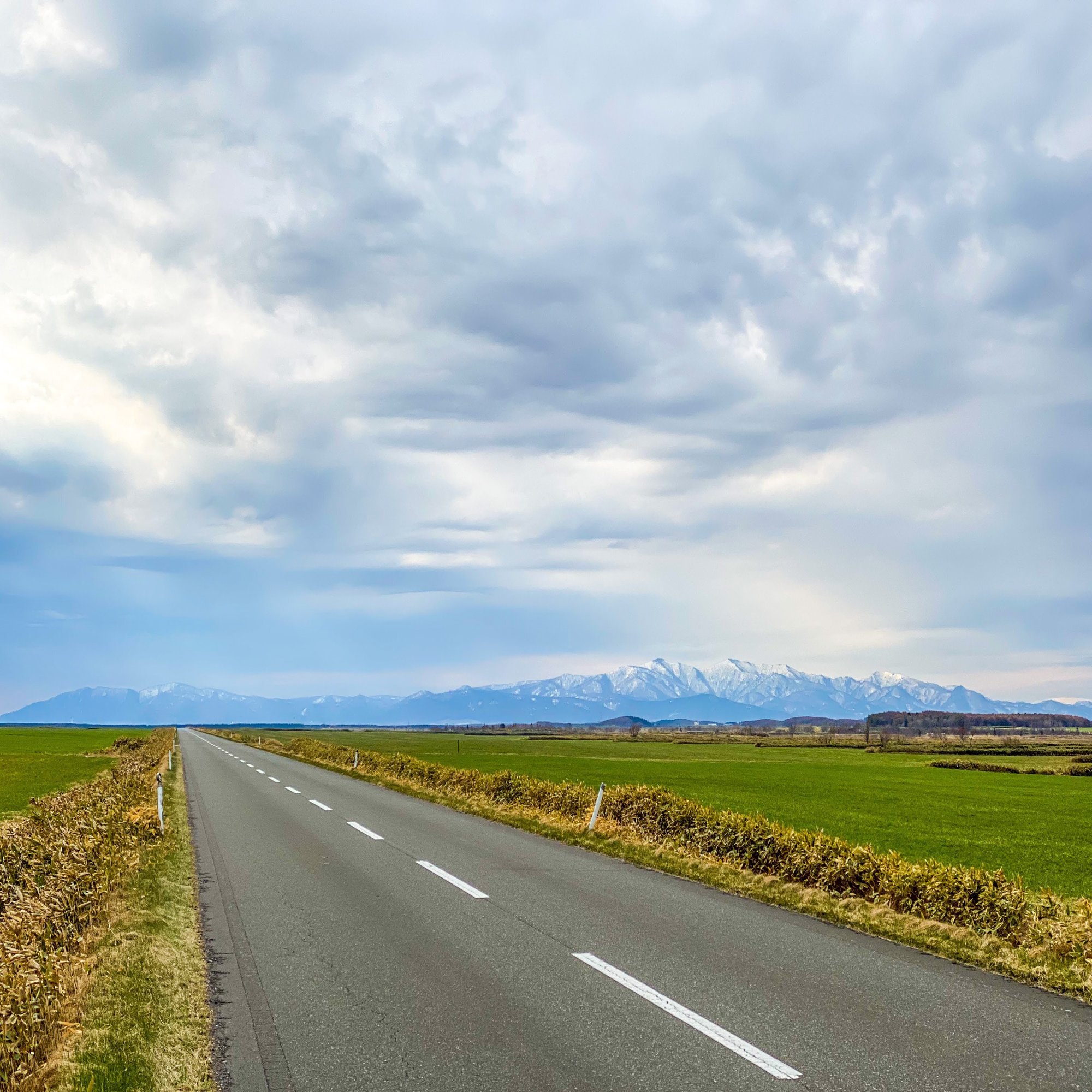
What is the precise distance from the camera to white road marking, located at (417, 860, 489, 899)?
11.5 metres

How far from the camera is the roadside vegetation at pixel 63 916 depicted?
621cm

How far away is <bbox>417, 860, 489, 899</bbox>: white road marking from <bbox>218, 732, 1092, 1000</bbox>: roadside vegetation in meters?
4.01

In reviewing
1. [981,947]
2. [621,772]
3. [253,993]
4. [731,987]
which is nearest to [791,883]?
[981,947]

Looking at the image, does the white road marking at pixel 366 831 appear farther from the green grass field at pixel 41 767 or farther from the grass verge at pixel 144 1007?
the green grass field at pixel 41 767

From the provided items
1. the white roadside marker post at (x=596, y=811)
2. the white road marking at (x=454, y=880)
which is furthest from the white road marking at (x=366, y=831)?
the white roadside marker post at (x=596, y=811)

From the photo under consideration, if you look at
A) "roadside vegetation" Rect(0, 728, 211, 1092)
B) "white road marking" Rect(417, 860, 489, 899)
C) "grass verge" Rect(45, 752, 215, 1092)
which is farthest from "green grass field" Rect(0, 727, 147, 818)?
"grass verge" Rect(45, 752, 215, 1092)

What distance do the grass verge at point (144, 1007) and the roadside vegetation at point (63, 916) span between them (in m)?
0.04

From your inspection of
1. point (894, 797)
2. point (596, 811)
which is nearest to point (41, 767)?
point (596, 811)

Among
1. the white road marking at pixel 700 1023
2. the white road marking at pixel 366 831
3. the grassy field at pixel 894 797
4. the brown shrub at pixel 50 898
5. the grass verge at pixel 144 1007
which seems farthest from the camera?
the grassy field at pixel 894 797

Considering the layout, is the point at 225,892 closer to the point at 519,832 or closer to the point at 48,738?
the point at 519,832

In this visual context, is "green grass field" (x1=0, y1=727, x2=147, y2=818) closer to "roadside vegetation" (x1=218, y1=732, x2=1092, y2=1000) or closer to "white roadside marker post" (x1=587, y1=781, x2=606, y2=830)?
"white roadside marker post" (x1=587, y1=781, x2=606, y2=830)

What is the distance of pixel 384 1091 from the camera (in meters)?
5.36

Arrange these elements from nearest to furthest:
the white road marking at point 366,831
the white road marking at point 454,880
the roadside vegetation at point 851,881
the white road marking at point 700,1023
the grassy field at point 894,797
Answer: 1. the white road marking at point 700,1023
2. the roadside vegetation at point 851,881
3. the white road marking at point 454,880
4. the white road marking at point 366,831
5. the grassy field at point 894,797

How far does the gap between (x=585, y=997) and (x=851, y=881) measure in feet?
23.3
